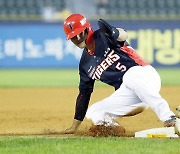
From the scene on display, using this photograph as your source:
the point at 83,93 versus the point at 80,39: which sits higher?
the point at 80,39

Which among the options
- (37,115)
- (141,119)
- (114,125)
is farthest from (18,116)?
(114,125)

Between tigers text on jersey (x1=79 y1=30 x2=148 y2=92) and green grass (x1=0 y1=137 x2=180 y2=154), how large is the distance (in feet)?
2.61

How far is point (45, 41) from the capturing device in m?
18.3

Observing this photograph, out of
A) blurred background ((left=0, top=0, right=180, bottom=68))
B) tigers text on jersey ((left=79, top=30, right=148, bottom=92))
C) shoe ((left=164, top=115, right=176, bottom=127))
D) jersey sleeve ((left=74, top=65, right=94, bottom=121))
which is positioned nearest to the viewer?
shoe ((left=164, top=115, right=176, bottom=127))

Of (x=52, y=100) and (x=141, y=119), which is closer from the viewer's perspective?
(x=141, y=119)

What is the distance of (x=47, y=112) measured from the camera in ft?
34.9

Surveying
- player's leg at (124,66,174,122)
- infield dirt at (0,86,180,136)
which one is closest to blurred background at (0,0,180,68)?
infield dirt at (0,86,180,136)

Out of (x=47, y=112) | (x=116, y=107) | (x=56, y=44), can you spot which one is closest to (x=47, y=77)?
(x=56, y=44)

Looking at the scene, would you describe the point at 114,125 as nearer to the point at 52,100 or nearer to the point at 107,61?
the point at 107,61

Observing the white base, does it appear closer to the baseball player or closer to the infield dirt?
the baseball player

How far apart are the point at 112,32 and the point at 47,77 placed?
9985mm

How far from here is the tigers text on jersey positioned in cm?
742

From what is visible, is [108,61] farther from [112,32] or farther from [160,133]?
[160,133]

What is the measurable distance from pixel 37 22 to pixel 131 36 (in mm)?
2788
